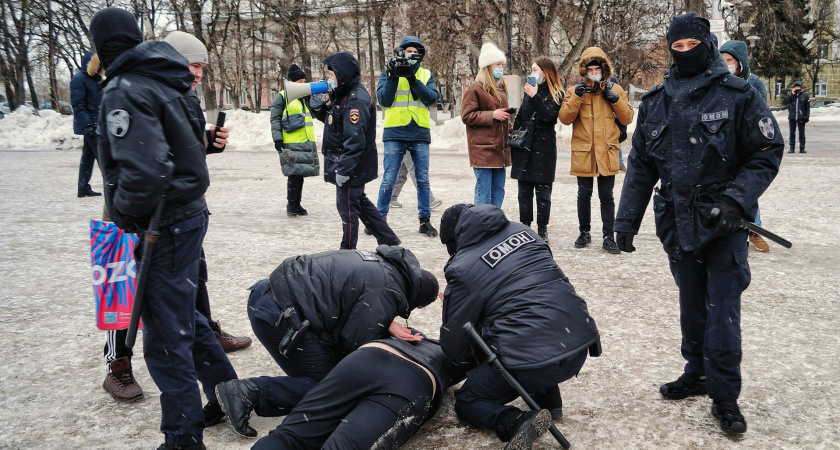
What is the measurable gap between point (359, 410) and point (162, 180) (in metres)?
1.24

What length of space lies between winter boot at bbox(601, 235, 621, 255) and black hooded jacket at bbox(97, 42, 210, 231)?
4.47 meters

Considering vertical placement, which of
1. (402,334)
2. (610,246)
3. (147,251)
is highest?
(147,251)

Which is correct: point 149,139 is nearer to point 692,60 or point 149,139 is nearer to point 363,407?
point 363,407

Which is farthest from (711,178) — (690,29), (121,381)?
(121,381)

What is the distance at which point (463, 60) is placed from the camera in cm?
3253

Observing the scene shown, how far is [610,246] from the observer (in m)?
6.50

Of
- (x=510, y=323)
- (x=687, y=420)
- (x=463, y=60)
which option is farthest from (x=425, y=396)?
(x=463, y=60)

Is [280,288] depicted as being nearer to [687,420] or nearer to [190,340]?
[190,340]

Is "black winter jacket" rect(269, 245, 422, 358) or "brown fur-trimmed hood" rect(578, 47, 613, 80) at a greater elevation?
"brown fur-trimmed hood" rect(578, 47, 613, 80)

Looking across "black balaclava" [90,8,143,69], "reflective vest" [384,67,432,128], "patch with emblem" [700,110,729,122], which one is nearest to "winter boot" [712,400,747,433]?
"patch with emblem" [700,110,729,122]

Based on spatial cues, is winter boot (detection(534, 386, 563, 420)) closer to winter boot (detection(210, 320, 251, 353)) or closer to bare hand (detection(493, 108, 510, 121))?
winter boot (detection(210, 320, 251, 353))

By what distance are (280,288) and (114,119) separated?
110 centimetres

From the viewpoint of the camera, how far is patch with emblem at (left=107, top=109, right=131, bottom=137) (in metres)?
2.67

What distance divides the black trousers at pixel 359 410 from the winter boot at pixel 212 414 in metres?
0.60
